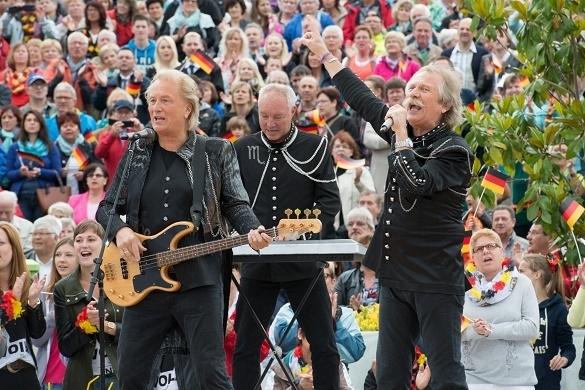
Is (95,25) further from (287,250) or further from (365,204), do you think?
(287,250)

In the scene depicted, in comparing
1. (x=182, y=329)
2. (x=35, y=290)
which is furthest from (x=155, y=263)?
(x=35, y=290)

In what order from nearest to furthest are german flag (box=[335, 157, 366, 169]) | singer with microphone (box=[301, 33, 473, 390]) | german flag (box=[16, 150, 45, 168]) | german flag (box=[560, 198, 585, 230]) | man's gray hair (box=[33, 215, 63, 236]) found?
singer with microphone (box=[301, 33, 473, 390])
german flag (box=[560, 198, 585, 230])
man's gray hair (box=[33, 215, 63, 236])
german flag (box=[335, 157, 366, 169])
german flag (box=[16, 150, 45, 168])

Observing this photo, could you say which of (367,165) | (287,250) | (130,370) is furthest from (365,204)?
(130,370)

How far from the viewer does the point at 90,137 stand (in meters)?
17.6

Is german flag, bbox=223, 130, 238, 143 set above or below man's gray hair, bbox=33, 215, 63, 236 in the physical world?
above

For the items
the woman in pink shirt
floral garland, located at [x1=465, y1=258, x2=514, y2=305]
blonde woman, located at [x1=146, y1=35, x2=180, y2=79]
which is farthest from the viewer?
blonde woman, located at [x1=146, y1=35, x2=180, y2=79]

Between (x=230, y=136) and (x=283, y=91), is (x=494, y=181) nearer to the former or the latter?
(x=283, y=91)

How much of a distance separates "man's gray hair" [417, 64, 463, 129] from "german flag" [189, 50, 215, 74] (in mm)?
10645

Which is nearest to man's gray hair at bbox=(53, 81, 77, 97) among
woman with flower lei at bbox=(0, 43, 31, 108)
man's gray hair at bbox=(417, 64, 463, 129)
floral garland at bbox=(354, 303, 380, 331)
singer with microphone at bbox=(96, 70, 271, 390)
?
woman with flower lei at bbox=(0, 43, 31, 108)

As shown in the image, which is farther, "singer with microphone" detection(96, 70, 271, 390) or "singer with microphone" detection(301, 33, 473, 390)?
"singer with microphone" detection(96, 70, 271, 390)

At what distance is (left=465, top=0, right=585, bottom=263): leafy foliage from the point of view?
11.4 meters

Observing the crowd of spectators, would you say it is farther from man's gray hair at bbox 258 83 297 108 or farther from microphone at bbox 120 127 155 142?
microphone at bbox 120 127 155 142

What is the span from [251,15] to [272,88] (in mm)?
13116

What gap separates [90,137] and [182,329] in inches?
380
